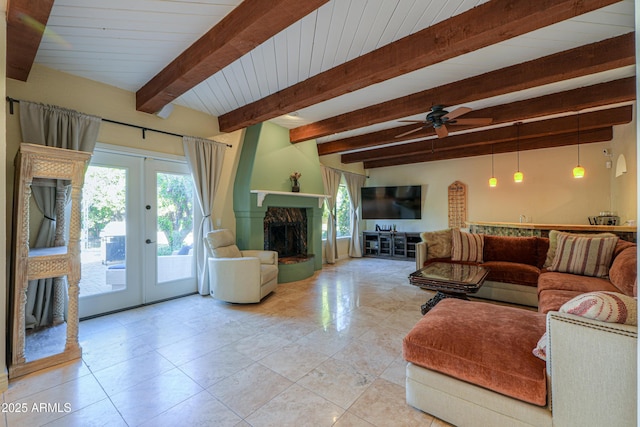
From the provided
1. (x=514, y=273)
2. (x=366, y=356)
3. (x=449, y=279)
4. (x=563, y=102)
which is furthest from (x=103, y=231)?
(x=563, y=102)

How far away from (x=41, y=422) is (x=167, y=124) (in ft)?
11.4

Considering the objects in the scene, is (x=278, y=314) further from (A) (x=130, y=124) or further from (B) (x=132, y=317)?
(A) (x=130, y=124)

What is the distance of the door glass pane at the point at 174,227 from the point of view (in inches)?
154

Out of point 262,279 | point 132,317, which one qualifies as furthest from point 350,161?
point 132,317

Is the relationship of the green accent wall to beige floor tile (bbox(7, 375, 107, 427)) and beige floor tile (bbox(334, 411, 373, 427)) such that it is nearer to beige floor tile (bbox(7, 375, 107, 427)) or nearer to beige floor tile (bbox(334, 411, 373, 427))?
beige floor tile (bbox(7, 375, 107, 427))

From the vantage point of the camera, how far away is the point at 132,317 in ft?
10.9

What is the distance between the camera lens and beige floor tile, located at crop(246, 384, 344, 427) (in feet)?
5.45

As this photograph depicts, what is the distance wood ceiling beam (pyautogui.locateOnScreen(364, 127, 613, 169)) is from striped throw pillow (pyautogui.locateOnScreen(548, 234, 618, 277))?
3161 millimetres

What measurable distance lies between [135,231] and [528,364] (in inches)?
166

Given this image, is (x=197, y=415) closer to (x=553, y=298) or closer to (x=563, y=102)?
(x=553, y=298)

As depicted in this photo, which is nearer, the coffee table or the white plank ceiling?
the white plank ceiling

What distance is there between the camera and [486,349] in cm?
158

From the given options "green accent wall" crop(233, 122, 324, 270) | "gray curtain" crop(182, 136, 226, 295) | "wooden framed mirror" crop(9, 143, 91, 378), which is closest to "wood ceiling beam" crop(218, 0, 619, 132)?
"green accent wall" crop(233, 122, 324, 270)

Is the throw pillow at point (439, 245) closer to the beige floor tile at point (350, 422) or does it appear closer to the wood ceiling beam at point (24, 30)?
the beige floor tile at point (350, 422)
